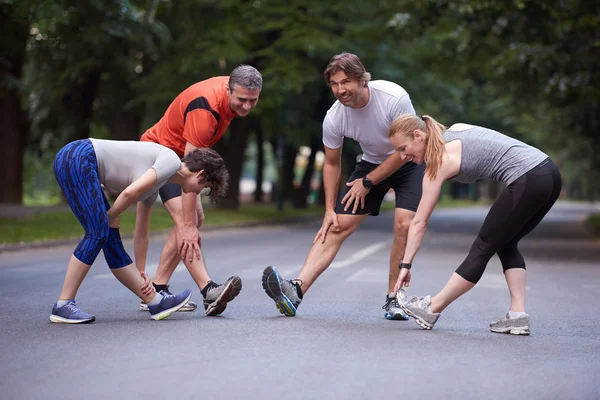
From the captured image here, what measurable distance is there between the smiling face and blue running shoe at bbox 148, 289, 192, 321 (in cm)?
193

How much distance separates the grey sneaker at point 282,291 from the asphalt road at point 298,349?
0.10 m

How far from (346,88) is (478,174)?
1.13m

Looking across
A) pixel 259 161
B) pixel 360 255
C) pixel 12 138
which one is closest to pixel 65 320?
pixel 360 255

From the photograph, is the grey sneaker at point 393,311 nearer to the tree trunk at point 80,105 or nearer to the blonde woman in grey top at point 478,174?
the blonde woman in grey top at point 478,174

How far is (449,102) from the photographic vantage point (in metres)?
39.2

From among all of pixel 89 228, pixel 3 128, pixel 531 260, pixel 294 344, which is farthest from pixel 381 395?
pixel 3 128

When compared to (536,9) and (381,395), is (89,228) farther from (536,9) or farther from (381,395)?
(536,9)

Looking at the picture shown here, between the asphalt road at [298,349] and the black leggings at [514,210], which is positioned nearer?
the asphalt road at [298,349]

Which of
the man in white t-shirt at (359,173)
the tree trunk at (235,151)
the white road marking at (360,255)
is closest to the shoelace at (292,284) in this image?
the man in white t-shirt at (359,173)

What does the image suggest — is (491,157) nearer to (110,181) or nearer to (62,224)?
(110,181)

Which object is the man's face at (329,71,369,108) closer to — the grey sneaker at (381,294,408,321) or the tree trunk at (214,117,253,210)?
the grey sneaker at (381,294,408,321)

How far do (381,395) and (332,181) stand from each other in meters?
3.11

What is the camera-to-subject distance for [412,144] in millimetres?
6746

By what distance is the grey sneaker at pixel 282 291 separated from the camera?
752cm
